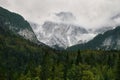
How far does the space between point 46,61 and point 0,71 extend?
45911 millimetres

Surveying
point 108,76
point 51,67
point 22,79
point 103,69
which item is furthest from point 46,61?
point 103,69

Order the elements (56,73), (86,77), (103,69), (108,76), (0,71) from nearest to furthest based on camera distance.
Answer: (0,71), (86,77), (56,73), (108,76), (103,69)

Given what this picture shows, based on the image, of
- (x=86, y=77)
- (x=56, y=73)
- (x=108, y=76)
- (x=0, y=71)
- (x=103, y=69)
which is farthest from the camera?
(x=103, y=69)

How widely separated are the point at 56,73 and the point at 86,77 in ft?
47.1

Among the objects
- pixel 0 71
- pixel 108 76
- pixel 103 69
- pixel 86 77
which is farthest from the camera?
pixel 103 69

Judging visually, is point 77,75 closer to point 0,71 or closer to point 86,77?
point 86,77

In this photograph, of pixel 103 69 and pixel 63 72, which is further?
pixel 103 69

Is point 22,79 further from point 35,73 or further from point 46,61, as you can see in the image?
point 46,61

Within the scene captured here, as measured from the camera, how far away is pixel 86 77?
4798 inches

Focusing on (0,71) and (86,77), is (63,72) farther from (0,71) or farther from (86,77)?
(0,71)

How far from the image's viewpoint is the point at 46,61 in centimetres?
13738

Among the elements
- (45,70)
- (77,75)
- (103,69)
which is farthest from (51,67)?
(103,69)

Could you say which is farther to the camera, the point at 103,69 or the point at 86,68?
the point at 103,69

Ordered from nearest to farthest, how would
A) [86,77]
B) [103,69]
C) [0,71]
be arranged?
[0,71] → [86,77] → [103,69]
